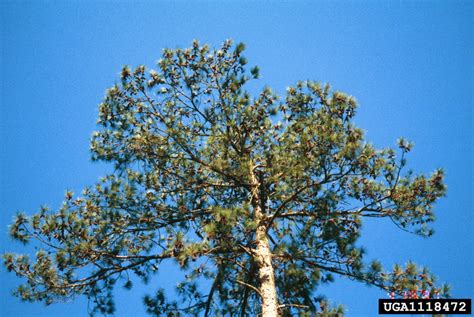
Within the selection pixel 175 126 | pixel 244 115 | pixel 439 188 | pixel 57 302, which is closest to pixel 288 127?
pixel 244 115

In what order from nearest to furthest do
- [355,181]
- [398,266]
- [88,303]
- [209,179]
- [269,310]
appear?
1. [269,310]
2. [398,266]
3. [88,303]
4. [355,181]
5. [209,179]

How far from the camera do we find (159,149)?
21.5ft

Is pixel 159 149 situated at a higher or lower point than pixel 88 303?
higher

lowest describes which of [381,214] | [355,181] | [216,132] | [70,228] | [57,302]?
[57,302]

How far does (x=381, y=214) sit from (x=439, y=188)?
94 centimetres

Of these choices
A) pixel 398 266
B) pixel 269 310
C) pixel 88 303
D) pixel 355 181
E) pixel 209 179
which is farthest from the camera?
pixel 209 179

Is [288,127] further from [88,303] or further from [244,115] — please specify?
[88,303]

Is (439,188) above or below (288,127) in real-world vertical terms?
below

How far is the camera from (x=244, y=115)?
6508 millimetres

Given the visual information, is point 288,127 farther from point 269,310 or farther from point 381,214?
point 269,310

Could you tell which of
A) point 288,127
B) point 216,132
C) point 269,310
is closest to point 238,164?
point 216,132

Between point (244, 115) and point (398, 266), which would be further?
point (244, 115)

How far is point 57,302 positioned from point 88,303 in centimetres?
45

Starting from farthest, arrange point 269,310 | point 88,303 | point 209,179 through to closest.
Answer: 1. point 209,179
2. point 88,303
3. point 269,310
